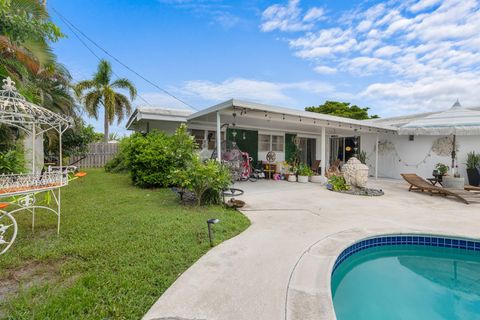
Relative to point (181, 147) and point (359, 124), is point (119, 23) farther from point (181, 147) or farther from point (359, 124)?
point (359, 124)

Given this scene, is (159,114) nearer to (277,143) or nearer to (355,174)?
(277,143)

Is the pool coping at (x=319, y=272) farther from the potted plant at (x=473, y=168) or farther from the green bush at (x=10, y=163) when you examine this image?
the potted plant at (x=473, y=168)

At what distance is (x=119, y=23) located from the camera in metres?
13.6

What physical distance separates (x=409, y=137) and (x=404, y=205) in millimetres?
7195

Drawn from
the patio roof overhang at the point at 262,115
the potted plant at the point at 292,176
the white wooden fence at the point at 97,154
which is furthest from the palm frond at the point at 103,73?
the potted plant at the point at 292,176

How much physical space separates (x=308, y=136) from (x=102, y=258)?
1440 centimetres

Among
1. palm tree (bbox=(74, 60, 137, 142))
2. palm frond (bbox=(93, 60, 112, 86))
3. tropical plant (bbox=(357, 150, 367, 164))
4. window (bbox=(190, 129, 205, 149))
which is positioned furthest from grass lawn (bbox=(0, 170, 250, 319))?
palm frond (bbox=(93, 60, 112, 86))

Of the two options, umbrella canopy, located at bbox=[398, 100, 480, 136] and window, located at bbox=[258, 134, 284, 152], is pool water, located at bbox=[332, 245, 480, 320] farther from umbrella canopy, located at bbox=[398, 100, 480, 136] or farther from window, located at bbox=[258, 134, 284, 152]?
window, located at bbox=[258, 134, 284, 152]

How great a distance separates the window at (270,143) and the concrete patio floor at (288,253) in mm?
6740

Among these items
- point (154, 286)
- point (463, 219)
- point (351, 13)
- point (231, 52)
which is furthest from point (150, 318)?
point (231, 52)

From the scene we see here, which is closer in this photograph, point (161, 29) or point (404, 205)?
point (404, 205)

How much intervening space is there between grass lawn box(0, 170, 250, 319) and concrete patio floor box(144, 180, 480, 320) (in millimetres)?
288

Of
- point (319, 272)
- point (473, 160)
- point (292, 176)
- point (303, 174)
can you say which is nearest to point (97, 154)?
point (292, 176)

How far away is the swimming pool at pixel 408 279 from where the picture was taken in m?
2.96
